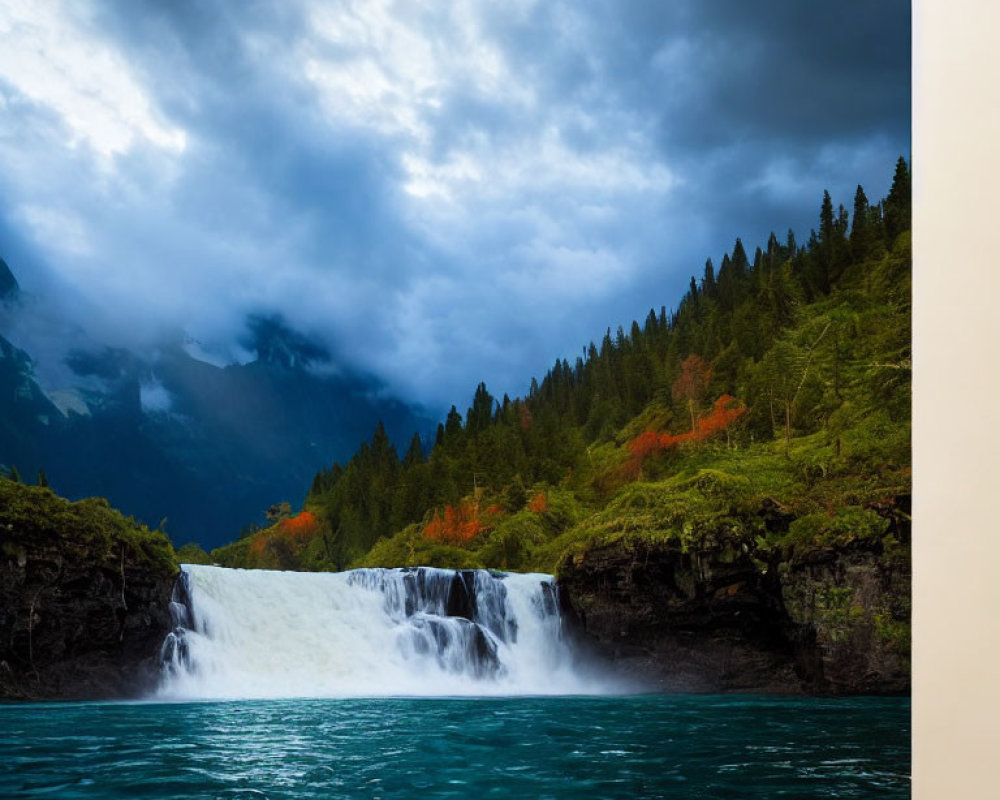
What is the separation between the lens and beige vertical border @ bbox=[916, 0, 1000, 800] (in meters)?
2.16

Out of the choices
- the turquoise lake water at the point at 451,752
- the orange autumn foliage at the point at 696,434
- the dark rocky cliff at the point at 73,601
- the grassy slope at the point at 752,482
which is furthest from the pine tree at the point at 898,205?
the dark rocky cliff at the point at 73,601

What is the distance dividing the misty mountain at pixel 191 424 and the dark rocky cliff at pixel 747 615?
10327mm

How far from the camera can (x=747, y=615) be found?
972cm

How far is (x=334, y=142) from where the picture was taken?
973cm

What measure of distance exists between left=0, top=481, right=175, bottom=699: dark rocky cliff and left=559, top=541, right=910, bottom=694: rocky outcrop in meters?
5.13

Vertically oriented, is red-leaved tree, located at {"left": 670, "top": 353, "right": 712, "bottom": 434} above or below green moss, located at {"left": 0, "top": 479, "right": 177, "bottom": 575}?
above

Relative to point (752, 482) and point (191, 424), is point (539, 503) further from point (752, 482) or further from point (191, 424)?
point (191, 424)

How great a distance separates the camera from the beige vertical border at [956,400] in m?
2.16

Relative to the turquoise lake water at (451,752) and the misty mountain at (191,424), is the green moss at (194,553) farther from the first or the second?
the turquoise lake water at (451,752)

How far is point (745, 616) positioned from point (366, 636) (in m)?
4.51

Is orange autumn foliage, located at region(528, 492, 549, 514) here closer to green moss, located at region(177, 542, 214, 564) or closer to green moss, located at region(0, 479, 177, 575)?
green moss, located at region(177, 542, 214, 564)

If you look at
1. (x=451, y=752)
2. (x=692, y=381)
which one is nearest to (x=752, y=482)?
(x=451, y=752)

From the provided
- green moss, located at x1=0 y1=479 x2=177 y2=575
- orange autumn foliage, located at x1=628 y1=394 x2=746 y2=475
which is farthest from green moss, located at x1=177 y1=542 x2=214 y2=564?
green moss, located at x1=0 y1=479 x2=177 y2=575

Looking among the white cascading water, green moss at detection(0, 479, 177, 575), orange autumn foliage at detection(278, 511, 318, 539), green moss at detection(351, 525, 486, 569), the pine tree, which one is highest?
the pine tree
